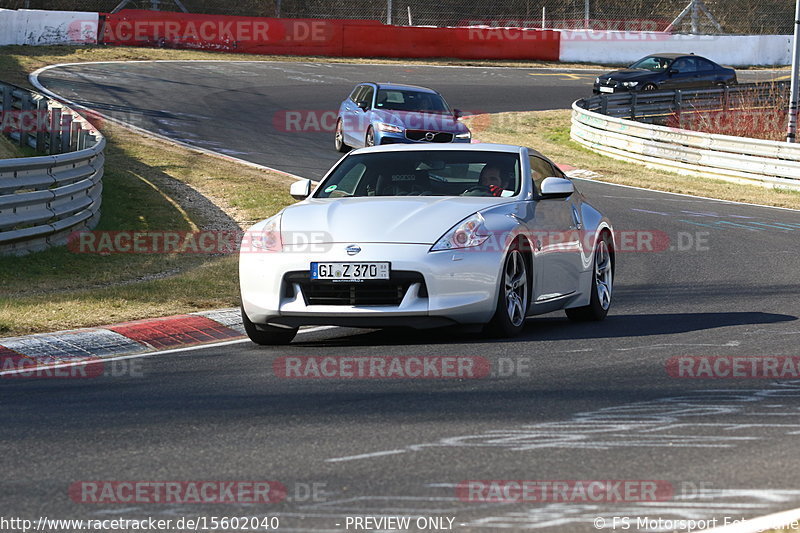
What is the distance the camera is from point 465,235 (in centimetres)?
884

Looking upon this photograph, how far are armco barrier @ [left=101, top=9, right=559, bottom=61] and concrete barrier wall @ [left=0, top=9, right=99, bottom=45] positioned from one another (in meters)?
0.63

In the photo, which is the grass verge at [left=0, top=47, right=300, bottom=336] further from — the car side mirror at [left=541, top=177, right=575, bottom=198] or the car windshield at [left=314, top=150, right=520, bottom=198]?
the car side mirror at [left=541, top=177, right=575, bottom=198]

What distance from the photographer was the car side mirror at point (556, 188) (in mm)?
9688

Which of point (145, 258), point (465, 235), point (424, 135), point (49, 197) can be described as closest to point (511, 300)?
point (465, 235)

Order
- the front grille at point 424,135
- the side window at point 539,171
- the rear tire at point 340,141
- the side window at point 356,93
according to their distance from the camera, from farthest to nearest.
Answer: the rear tire at point 340,141, the side window at point 356,93, the front grille at point 424,135, the side window at point 539,171

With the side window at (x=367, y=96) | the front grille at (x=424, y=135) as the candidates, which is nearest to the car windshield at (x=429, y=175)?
the front grille at (x=424, y=135)

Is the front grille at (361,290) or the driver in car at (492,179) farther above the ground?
the driver in car at (492,179)

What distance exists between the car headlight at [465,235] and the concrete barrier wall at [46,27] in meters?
34.3

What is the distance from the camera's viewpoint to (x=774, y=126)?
108 ft

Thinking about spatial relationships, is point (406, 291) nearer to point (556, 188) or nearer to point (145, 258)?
point (556, 188)

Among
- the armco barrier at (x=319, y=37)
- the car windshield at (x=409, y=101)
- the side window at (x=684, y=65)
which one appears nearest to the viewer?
the car windshield at (x=409, y=101)

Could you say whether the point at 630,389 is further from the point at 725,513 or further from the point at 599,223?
the point at 599,223

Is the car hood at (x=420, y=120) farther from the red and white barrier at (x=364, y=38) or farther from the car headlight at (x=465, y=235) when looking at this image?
the red and white barrier at (x=364, y=38)

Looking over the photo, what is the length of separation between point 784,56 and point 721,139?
28068 millimetres
